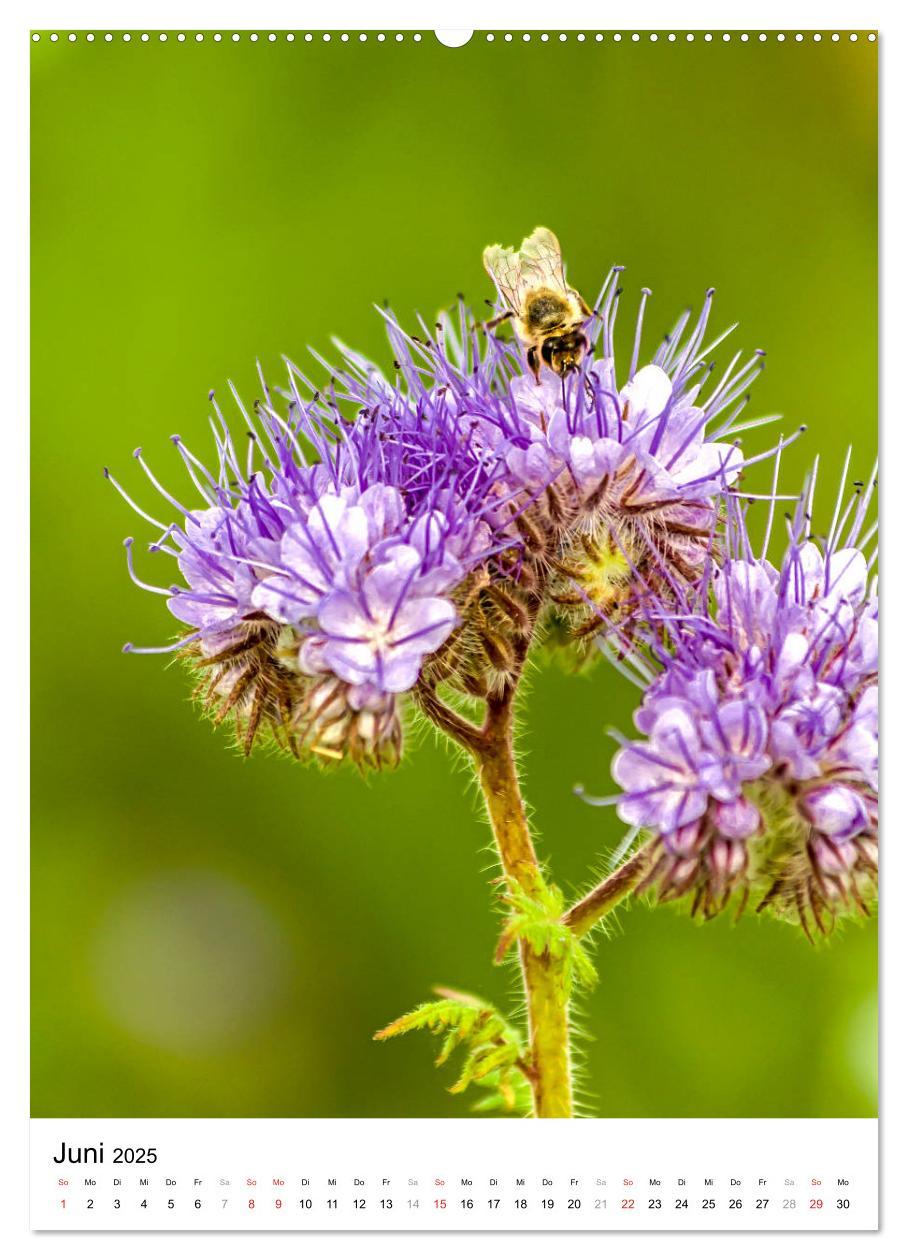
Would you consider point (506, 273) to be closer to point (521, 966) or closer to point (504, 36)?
point (504, 36)

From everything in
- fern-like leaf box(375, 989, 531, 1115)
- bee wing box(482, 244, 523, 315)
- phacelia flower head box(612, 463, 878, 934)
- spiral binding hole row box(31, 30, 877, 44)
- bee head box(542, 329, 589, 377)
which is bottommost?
fern-like leaf box(375, 989, 531, 1115)

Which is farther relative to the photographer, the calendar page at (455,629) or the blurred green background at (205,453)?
the blurred green background at (205,453)

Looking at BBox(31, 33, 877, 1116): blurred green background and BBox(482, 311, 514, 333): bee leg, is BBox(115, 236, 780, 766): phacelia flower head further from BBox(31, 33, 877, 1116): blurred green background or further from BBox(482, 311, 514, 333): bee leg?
BBox(31, 33, 877, 1116): blurred green background
